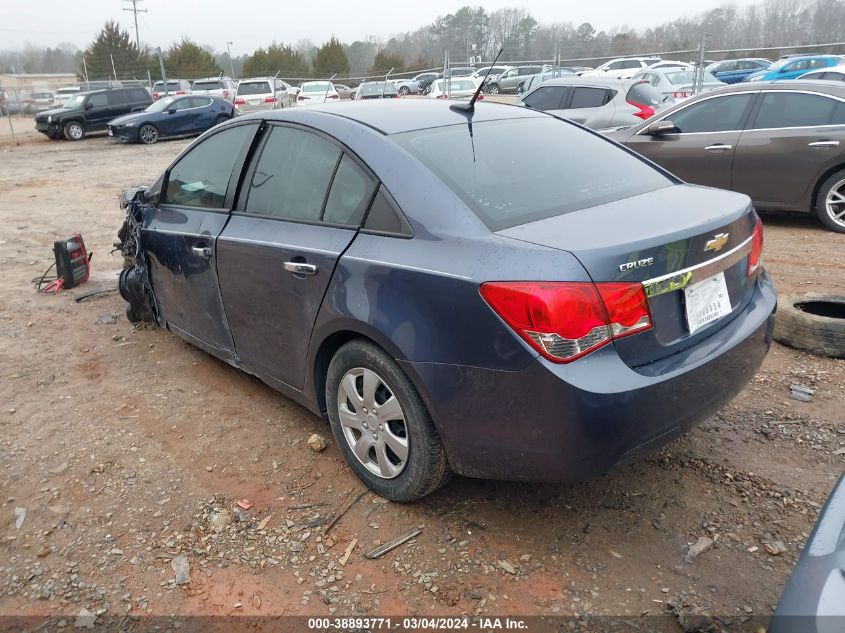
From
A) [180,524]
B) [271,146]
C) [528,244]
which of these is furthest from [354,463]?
[271,146]

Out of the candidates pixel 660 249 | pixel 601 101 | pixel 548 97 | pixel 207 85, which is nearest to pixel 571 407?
pixel 660 249

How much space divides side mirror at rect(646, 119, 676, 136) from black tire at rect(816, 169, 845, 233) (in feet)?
5.53

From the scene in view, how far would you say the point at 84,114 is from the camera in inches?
872

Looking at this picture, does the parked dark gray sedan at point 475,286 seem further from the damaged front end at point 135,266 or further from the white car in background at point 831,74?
the white car in background at point 831,74

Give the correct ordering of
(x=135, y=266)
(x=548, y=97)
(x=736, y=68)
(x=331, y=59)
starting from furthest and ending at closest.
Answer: (x=331, y=59) < (x=736, y=68) < (x=548, y=97) < (x=135, y=266)

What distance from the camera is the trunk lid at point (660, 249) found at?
2277mm

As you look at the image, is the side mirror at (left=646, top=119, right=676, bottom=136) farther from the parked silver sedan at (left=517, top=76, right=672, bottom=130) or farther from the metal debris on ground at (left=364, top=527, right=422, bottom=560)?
the metal debris on ground at (left=364, top=527, right=422, bottom=560)

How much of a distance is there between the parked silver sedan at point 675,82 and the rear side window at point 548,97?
4964 millimetres

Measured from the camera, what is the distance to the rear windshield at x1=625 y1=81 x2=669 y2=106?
1066 centimetres

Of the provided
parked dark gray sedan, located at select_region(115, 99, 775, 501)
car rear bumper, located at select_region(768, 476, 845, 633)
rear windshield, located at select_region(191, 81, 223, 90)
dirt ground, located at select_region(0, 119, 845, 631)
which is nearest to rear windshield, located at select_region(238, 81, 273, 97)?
rear windshield, located at select_region(191, 81, 223, 90)

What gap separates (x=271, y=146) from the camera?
346 cm

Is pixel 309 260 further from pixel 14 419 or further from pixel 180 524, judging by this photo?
pixel 14 419

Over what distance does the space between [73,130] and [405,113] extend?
22638 mm

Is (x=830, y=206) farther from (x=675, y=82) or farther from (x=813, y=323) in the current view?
(x=675, y=82)
